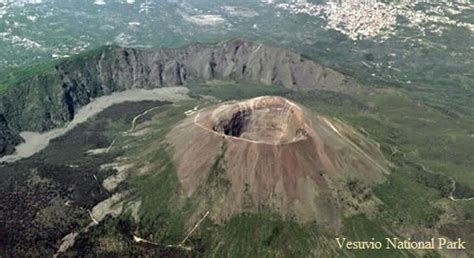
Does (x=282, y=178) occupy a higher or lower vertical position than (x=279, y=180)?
higher

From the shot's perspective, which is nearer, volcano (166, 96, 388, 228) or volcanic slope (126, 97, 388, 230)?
volcanic slope (126, 97, 388, 230)

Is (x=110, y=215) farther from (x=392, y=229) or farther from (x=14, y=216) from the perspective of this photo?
(x=392, y=229)

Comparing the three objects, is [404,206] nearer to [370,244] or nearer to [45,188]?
[370,244]

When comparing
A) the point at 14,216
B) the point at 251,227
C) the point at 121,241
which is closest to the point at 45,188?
the point at 14,216

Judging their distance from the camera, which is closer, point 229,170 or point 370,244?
point 370,244

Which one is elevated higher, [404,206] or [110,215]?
[404,206]

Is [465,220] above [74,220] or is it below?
above

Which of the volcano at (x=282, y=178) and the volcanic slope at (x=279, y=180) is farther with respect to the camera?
the volcano at (x=282, y=178)

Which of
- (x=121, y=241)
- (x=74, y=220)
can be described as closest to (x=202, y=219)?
(x=121, y=241)

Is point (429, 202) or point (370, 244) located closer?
point (370, 244)
